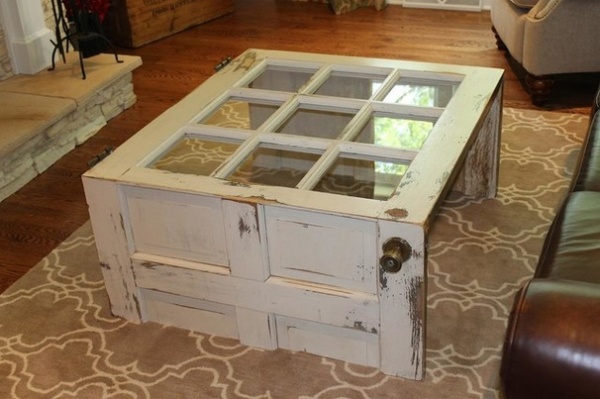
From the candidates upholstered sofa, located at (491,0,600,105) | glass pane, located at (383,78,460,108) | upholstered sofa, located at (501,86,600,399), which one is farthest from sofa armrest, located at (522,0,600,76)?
upholstered sofa, located at (501,86,600,399)

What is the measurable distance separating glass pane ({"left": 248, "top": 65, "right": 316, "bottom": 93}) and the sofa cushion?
101 cm

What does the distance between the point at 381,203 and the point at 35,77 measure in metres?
2.23

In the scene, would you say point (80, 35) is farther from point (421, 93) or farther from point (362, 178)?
point (362, 178)

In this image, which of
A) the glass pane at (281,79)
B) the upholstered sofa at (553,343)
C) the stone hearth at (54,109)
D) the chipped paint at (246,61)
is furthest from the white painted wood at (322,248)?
the stone hearth at (54,109)

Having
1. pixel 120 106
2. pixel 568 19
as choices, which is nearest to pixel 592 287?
pixel 568 19

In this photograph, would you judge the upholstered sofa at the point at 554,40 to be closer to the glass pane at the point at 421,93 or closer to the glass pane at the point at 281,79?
the glass pane at the point at 421,93

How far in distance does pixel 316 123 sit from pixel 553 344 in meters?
1.26

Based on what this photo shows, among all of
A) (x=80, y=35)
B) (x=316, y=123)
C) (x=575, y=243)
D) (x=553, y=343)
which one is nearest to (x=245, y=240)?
(x=316, y=123)

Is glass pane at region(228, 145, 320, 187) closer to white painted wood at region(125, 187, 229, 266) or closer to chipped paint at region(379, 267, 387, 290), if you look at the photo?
white painted wood at region(125, 187, 229, 266)

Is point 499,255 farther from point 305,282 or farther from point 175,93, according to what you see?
point 175,93

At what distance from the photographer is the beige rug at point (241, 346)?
1.97 m

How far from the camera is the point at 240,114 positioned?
7.86 ft

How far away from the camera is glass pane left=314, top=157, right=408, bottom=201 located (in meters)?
1.98

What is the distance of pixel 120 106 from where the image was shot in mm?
3709
